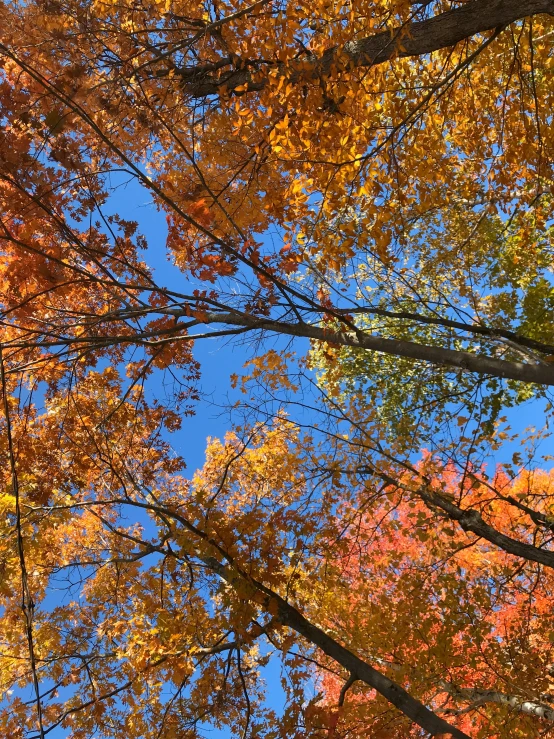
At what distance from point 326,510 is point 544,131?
5.63 metres

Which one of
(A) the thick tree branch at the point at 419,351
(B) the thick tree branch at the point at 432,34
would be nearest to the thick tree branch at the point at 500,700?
(A) the thick tree branch at the point at 419,351

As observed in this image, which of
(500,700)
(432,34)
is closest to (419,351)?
(432,34)

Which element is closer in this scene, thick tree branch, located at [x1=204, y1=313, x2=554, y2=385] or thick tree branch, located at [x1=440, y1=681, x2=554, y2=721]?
thick tree branch, located at [x1=204, y1=313, x2=554, y2=385]

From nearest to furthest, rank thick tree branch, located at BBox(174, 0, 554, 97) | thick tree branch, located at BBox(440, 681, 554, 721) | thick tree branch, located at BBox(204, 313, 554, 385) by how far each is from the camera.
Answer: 1. thick tree branch, located at BBox(204, 313, 554, 385)
2. thick tree branch, located at BBox(174, 0, 554, 97)
3. thick tree branch, located at BBox(440, 681, 554, 721)

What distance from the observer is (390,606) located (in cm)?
777

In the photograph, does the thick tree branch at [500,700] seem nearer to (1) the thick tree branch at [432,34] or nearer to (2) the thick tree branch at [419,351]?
(2) the thick tree branch at [419,351]

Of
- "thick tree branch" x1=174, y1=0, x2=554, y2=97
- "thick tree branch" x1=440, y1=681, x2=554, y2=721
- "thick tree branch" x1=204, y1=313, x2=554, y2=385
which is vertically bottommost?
"thick tree branch" x1=440, y1=681, x2=554, y2=721

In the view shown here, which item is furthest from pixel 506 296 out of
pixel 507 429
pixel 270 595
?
pixel 270 595

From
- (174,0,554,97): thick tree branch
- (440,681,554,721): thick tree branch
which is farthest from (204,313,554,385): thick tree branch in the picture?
(440,681,554,721): thick tree branch

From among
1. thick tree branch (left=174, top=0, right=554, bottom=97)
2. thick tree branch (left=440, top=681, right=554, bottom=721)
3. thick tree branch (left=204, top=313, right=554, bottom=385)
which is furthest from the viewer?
thick tree branch (left=440, top=681, right=554, bottom=721)

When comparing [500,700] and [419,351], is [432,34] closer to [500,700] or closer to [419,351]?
[419,351]

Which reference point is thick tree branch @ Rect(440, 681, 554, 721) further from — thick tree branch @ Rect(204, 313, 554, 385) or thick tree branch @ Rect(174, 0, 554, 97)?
thick tree branch @ Rect(174, 0, 554, 97)

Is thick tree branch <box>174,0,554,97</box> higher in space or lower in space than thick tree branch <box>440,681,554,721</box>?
higher

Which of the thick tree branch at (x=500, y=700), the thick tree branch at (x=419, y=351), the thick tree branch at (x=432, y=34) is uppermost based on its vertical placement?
the thick tree branch at (x=432, y=34)
